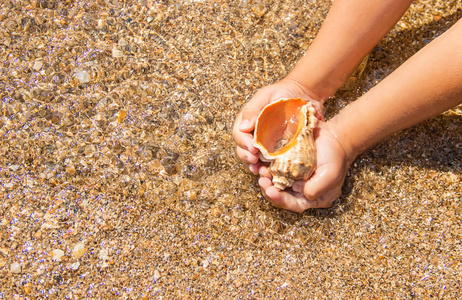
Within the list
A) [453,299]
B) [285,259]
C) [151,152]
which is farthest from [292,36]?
[453,299]

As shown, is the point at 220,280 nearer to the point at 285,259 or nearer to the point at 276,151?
the point at 285,259

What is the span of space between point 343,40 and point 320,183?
0.79 m

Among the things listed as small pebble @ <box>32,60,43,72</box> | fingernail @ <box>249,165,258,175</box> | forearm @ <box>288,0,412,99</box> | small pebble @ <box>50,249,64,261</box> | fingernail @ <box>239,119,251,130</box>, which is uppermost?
forearm @ <box>288,0,412,99</box>

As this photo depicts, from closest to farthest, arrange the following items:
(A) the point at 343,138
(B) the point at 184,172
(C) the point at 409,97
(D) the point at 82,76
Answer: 1. (C) the point at 409,97
2. (A) the point at 343,138
3. (B) the point at 184,172
4. (D) the point at 82,76

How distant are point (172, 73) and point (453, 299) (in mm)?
1945

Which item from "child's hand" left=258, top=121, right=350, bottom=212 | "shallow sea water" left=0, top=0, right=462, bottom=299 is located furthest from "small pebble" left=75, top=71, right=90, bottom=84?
"child's hand" left=258, top=121, right=350, bottom=212

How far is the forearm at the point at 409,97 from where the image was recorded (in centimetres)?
181

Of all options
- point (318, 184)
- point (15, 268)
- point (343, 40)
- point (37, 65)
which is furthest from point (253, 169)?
point (37, 65)

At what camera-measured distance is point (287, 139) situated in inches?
86.0

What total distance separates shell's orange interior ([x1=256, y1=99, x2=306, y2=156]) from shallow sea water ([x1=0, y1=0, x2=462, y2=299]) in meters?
0.28

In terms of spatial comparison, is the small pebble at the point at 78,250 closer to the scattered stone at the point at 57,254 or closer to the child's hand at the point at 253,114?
the scattered stone at the point at 57,254

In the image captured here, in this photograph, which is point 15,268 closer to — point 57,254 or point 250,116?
point 57,254

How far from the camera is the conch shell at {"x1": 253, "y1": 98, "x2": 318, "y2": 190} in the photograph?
2.01 meters

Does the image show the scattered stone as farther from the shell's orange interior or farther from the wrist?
the wrist
